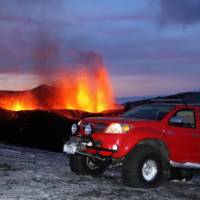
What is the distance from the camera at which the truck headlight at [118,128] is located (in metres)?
10.9

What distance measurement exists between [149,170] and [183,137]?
120cm

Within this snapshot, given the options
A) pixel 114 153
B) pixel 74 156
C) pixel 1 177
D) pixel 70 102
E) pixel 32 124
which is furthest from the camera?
pixel 70 102

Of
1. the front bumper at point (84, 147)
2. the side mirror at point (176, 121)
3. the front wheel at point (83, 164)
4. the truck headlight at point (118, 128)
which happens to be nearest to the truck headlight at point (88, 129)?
the front bumper at point (84, 147)

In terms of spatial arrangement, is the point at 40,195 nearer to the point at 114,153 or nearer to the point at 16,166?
the point at 114,153

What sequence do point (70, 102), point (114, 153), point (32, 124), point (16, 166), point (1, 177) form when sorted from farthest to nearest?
point (70, 102), point (32, 124), point (16, 166), point (1, 177), point (114, 153)

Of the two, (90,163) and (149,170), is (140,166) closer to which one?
(149,170)

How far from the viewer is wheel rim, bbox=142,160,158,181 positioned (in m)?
10.9

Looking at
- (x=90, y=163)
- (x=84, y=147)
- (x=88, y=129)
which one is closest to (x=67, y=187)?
(x=84, y=147)

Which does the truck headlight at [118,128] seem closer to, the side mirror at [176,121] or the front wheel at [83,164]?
the side mirror at [176,121]

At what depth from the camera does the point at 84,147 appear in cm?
1142

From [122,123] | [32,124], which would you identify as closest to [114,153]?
[122,123]

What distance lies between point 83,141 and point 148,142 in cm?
144

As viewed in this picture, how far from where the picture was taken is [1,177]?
37.7 ft

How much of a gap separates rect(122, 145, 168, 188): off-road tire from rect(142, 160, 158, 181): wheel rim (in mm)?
44
